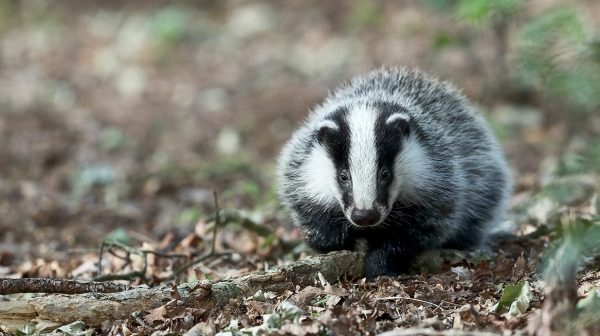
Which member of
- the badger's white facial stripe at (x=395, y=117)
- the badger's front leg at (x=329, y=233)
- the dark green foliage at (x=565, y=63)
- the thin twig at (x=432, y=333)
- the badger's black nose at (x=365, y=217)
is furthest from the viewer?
the badger's front leg at (x=329, y=233)

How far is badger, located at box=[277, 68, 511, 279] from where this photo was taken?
593cm

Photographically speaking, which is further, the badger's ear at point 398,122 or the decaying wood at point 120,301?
the badger's ear at point 398,122

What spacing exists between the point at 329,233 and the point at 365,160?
33.7 inches

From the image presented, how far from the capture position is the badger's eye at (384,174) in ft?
19.3

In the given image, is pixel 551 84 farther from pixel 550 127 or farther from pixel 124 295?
pixel 550 127

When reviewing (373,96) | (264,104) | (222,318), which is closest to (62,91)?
(264,104)

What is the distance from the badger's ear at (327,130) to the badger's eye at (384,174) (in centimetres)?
47

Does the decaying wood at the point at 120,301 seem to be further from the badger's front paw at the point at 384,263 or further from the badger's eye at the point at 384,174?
the badger's eye at the point at 384,174

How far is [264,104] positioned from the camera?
46.1 feet

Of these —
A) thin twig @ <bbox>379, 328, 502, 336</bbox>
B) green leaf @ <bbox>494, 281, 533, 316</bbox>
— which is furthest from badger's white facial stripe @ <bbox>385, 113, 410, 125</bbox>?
thin twig @ <bbox>379, 328, 502, 336</bbox>

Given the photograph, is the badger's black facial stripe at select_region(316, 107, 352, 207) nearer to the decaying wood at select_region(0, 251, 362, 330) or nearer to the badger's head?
the badger's head

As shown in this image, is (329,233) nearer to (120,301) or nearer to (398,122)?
(398,122)

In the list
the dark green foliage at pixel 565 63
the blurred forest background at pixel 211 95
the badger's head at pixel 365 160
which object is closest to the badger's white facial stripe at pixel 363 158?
the badger's head at pixel 365 160

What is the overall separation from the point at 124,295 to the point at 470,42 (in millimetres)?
8328
